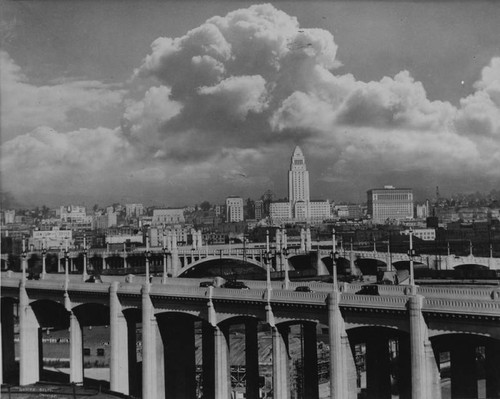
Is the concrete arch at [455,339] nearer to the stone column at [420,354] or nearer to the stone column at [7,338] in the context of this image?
the stone column at [420,354]

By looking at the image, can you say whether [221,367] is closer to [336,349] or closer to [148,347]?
[148,347]

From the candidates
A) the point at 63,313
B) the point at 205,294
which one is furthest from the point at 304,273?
the point at 205,294

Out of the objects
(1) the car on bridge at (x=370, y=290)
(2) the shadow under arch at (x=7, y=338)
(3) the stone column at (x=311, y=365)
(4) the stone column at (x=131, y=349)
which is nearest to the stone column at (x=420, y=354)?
A: (1) the car on bridge at (x=370, y=290)

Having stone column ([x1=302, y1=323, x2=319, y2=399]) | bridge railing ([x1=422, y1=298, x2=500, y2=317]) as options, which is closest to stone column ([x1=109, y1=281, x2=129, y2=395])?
stone column ([x1=302, y1=323, x2=319, y2=399])

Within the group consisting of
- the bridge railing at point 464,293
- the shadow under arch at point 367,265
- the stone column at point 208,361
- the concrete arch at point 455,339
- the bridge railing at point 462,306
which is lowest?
the stone column at point 208,361

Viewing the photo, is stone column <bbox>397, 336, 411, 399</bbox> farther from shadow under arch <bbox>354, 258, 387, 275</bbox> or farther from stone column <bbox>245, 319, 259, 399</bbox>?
shadow under arch <bbox>354, 258, 387, 275</bbox>

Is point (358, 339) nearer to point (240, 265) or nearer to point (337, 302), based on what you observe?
point (337, 302)

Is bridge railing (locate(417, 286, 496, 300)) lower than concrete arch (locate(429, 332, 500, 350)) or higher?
higher
